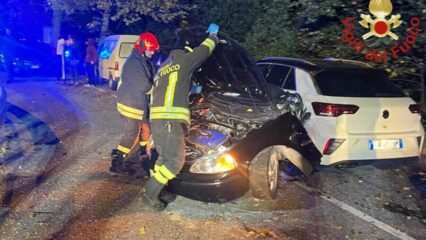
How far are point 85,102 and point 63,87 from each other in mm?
3712

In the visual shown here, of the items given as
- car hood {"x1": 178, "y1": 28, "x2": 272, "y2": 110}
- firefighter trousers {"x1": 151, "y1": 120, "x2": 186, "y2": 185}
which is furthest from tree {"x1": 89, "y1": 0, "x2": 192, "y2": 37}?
firefighter trousers {"x1": 151, "y1": 120, "x2": 186, "y2": 185}

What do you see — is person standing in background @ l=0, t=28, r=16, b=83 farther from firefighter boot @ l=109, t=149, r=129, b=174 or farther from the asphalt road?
firefighter boot @ l=109, t=149, r=129, b=174

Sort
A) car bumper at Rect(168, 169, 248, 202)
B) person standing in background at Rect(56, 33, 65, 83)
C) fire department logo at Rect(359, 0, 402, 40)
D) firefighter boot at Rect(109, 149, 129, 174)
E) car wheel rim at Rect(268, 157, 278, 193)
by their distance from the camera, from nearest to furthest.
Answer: car bumper at Rect(168, 169, 248, 202) → car wheel rim at Rect(268, 157, 278, 193) → firefighter boot at Rect(109, 149, 129, 174) → fire department logo at Rect(359, 0, 402, 40) → person standing in background at Rect(56, 33, 65, 83)

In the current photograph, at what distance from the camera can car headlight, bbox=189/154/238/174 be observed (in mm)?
4755

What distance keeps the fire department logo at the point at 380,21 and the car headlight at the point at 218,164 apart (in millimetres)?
5267

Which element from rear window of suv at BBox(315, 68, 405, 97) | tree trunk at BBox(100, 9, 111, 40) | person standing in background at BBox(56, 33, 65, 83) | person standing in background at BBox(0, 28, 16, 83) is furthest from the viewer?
tree trunk at BBox(100, 9, 111, 40)

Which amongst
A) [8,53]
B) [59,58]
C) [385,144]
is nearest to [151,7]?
[59,58]

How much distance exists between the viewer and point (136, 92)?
582 centimetres

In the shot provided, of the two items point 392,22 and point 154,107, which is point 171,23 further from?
point 154,107

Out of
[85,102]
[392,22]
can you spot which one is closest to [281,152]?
[392,22]

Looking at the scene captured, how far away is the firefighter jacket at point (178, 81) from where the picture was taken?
473cm

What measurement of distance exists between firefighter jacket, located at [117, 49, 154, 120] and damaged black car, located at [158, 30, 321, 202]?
0.65m

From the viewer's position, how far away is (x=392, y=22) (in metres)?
8.66

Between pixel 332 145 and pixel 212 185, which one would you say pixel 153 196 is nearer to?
pixel 212 185
